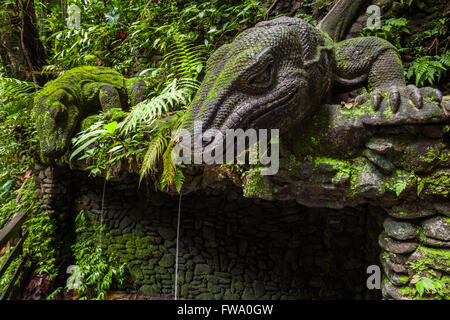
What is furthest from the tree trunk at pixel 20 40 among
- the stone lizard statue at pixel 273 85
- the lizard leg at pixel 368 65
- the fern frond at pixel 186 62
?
the lizard leg at pixel 368 65

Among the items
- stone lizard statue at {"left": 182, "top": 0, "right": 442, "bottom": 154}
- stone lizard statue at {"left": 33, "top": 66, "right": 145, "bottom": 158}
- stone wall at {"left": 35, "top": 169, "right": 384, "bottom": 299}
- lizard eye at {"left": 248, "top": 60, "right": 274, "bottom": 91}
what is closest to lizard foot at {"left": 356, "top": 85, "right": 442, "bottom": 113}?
stone lizard statue at {"left": 182, "top": 0, "right": 442, "bottom": 154}

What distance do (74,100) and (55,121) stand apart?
0.36 metres

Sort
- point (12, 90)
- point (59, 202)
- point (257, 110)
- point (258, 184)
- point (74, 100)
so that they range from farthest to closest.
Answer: point (59, 202) → point (12, 90) → point (74, 100) → point (258, 184) → point (257, 110)

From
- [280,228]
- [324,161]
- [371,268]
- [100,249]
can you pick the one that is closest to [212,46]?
[324,161]

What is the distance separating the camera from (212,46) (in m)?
3.34

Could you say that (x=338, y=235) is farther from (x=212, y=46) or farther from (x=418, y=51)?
(x=212, y=46)

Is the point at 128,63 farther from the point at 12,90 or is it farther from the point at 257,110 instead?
the point at 257,110

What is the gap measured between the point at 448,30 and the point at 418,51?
0.28m

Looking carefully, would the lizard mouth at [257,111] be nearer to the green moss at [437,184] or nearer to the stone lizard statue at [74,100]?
the green moss at [437,184]

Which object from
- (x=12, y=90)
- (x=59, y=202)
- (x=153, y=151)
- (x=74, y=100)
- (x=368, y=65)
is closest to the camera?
(x=368, y=65)

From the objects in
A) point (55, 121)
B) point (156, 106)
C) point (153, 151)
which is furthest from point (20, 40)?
point (153, 151)

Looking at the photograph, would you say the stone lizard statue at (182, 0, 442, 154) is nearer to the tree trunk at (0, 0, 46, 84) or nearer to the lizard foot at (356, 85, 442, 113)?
the lizard foot at (356, 85, 442, 113)

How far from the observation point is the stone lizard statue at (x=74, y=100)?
2955 mm

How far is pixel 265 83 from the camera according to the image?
1.42m
